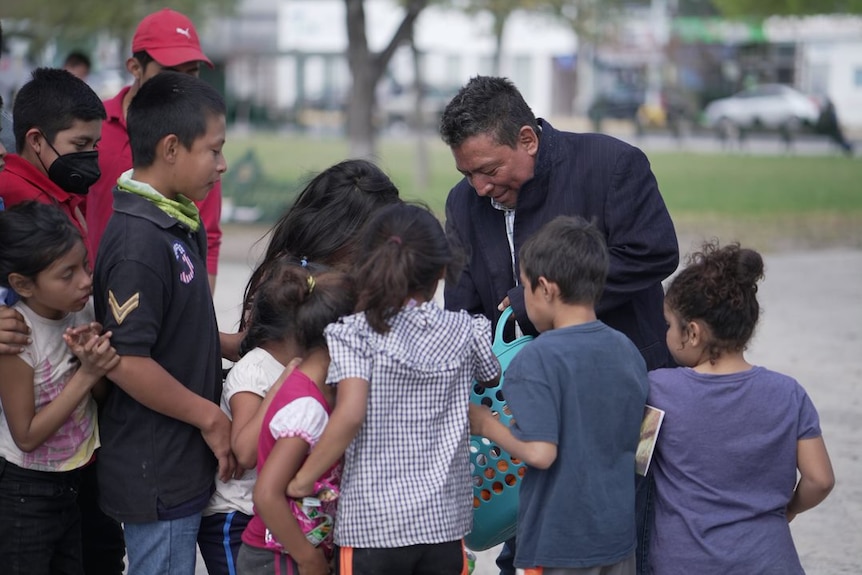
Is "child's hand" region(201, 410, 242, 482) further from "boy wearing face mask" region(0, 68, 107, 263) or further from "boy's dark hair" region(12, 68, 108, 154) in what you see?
"boy's dark hair" region(12, 68, 108, 154)

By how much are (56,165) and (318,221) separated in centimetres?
89

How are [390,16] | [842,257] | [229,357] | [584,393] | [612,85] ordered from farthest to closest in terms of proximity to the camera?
[612,85] → [390,16] → [842,257] → [229,357] → [584,393]

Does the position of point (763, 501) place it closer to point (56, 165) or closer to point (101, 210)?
point (56, 165)

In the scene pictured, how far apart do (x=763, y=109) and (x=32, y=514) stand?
1610 inches

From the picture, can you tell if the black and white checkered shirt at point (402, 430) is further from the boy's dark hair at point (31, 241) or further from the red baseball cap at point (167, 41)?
the red baseball cap at point (167, 41)

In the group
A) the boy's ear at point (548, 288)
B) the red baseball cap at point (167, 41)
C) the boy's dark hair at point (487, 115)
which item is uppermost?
the red baseball cap at point (167, 41)

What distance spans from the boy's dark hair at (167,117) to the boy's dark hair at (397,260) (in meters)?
0.63

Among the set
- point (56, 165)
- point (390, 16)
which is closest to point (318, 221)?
point (56, 165)

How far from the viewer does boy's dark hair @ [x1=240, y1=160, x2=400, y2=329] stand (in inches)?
138

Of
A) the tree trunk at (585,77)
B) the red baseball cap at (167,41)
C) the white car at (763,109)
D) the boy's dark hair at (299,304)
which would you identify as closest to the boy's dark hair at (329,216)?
the boy's dark hair at (299,304)

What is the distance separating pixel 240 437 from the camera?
3.10 meters

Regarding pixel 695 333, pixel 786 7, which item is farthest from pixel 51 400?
pixel 786 7

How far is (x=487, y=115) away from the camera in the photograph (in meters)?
3.57

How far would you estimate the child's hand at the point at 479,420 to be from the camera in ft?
9.73
